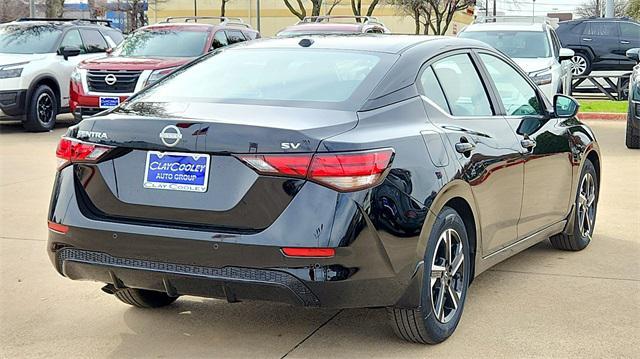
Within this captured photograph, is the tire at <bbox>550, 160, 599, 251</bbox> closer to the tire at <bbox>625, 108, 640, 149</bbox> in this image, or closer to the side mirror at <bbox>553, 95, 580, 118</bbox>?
the side mirror at <bbox>553, 95, 580, 118</bbox>

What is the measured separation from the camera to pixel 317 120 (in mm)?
4102

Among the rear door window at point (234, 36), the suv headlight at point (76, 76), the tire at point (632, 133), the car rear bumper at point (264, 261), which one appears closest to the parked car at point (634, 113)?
the tire at point (632, 133)

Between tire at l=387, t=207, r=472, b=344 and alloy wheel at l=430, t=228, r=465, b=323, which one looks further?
alloy wheel at l=430, t=228, r=465, b=323

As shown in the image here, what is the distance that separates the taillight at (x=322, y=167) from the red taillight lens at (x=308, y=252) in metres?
0.27

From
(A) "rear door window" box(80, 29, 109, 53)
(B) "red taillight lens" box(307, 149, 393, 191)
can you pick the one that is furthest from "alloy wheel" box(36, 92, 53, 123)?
(B) "red taillight lens" box(307, 149, 393, 191)

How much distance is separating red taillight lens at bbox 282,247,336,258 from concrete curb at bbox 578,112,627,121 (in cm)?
1359

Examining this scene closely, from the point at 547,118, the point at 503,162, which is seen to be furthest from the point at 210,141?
the point at 547,118

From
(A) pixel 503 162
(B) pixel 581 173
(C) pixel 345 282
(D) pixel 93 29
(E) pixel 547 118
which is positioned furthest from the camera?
(D) pixel 93 29

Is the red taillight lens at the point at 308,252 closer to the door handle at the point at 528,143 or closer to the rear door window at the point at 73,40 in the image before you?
the door handle at the point at 528,143

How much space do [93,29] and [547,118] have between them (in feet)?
41.9

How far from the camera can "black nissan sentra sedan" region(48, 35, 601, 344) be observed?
389cm

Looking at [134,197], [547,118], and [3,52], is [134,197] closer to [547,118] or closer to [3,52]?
[547,118]

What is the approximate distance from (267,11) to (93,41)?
4138cm

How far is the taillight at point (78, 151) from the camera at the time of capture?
4.21 metres
